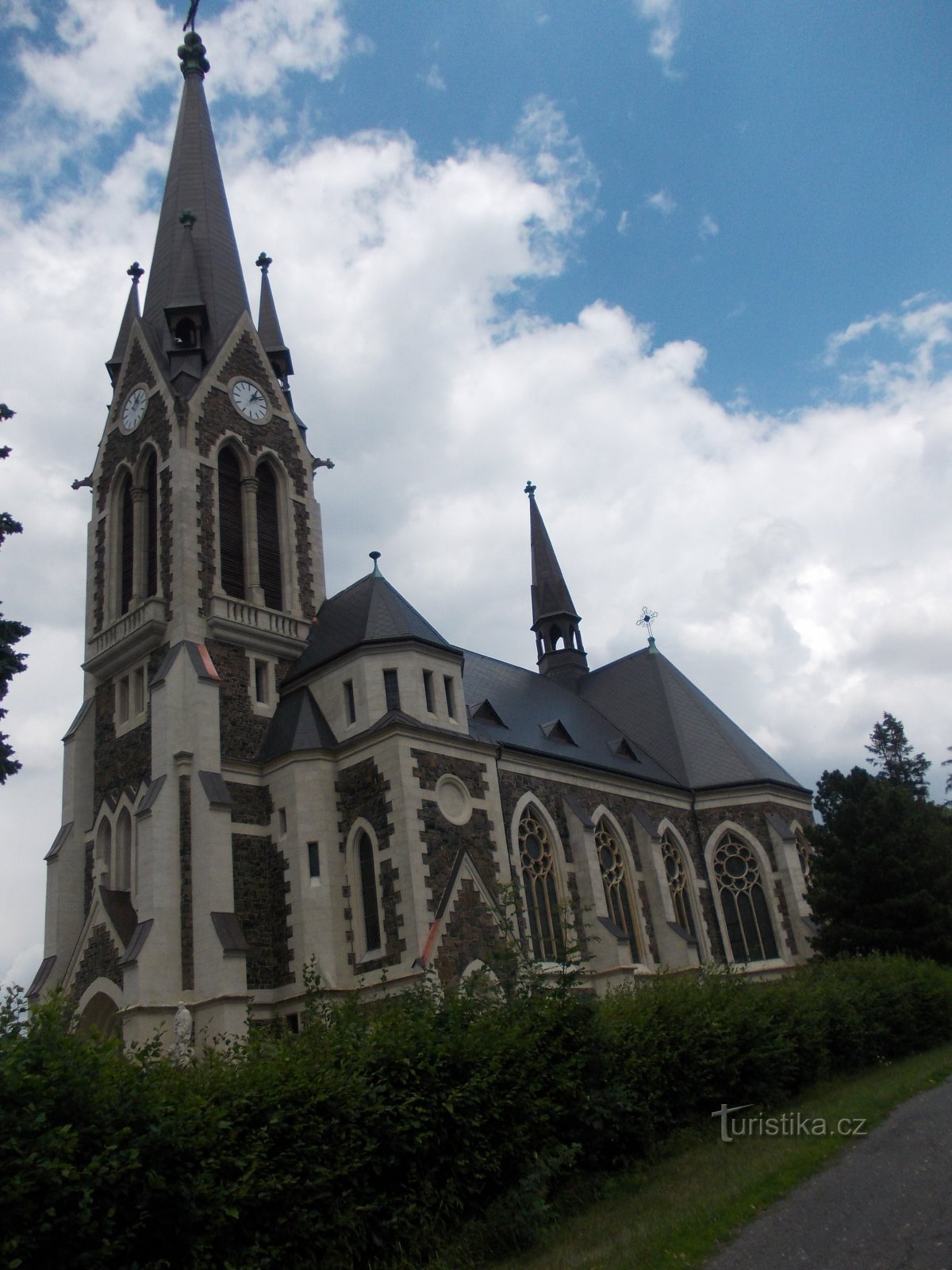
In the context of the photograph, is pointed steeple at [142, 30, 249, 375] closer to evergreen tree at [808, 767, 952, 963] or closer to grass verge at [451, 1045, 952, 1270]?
evergreen tree at [808, 767, 952, 963]

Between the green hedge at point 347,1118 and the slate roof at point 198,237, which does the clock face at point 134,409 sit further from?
the green hedge at point 347,1118

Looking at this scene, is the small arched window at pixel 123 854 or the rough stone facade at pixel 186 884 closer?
the rough stone facade at pixel 186 884

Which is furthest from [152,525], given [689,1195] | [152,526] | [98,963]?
[689,1195]

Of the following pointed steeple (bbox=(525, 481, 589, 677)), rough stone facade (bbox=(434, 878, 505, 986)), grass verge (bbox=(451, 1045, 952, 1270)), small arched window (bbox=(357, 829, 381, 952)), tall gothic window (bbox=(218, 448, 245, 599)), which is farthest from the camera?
pointed steeple (bbox=(525, 481, 589, 677))

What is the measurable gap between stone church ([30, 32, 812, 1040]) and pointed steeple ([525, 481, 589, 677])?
8.30m

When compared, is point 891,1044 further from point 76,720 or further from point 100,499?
point 100,499

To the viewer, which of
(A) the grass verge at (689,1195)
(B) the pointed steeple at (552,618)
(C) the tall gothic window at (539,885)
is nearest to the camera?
(A) the grass verge at (689,1195)

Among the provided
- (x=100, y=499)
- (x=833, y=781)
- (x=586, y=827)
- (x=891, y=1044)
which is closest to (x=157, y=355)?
(x=100, y=499)

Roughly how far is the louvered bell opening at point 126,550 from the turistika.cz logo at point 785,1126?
21170 mm

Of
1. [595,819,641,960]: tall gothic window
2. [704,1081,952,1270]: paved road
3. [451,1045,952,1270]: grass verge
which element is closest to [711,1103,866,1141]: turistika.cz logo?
[451,1045,952,1270]: grass verge

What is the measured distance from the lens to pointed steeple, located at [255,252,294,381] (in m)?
34.5

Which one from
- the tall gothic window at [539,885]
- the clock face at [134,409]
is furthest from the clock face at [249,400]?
the tall gothic window at [539,885]

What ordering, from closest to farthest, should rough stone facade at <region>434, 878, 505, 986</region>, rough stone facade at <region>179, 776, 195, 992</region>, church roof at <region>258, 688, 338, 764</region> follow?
rough stone facade at <region>434, 878, 505, 986</region>
rough stone facade at <region>179, 776, 195, 992</region>
church roof at <region>258, 688, 338, 764</region>

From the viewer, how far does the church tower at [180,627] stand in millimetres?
23109
